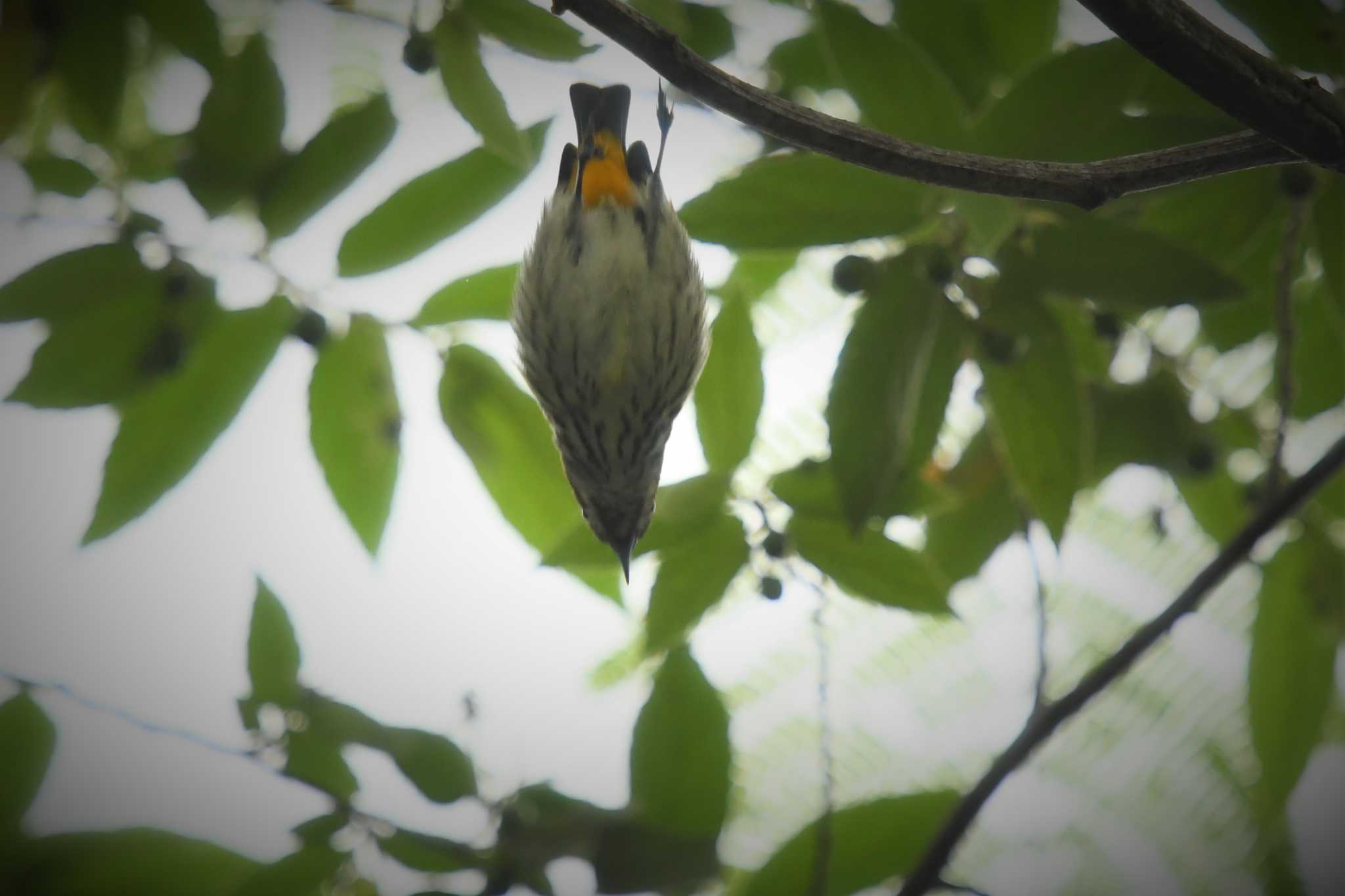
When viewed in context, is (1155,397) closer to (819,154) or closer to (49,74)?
(819,154)

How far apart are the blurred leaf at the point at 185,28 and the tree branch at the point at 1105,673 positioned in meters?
2.21

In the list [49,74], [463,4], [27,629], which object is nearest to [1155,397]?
[463,4]

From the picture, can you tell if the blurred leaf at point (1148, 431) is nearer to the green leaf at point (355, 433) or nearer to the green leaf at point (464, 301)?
the green leaf at point (464, 301)

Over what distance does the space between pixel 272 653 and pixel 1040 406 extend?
5.74 feet

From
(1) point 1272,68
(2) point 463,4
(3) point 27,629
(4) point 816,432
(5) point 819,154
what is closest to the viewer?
(1) point 1272,68

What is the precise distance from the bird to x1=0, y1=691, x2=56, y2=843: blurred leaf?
143cm

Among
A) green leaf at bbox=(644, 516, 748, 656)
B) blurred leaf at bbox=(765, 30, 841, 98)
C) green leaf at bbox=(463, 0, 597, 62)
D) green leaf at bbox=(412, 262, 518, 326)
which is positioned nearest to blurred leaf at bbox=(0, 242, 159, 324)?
green leaf at bbox=(412, 262, 518, 326)

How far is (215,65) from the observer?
80.4 inches

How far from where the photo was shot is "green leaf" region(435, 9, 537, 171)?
190 cm

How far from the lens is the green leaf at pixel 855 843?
194 centimetres

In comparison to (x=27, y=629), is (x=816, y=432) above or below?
above

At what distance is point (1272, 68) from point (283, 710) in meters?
2.28

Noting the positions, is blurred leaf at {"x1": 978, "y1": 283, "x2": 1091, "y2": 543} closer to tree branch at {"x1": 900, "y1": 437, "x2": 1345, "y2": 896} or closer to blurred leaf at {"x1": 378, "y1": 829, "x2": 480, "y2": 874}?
tree branch at {"x1": 900, "y1": 437, "x2": 1345, "y2": 896}

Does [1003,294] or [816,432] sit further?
[816,432]
